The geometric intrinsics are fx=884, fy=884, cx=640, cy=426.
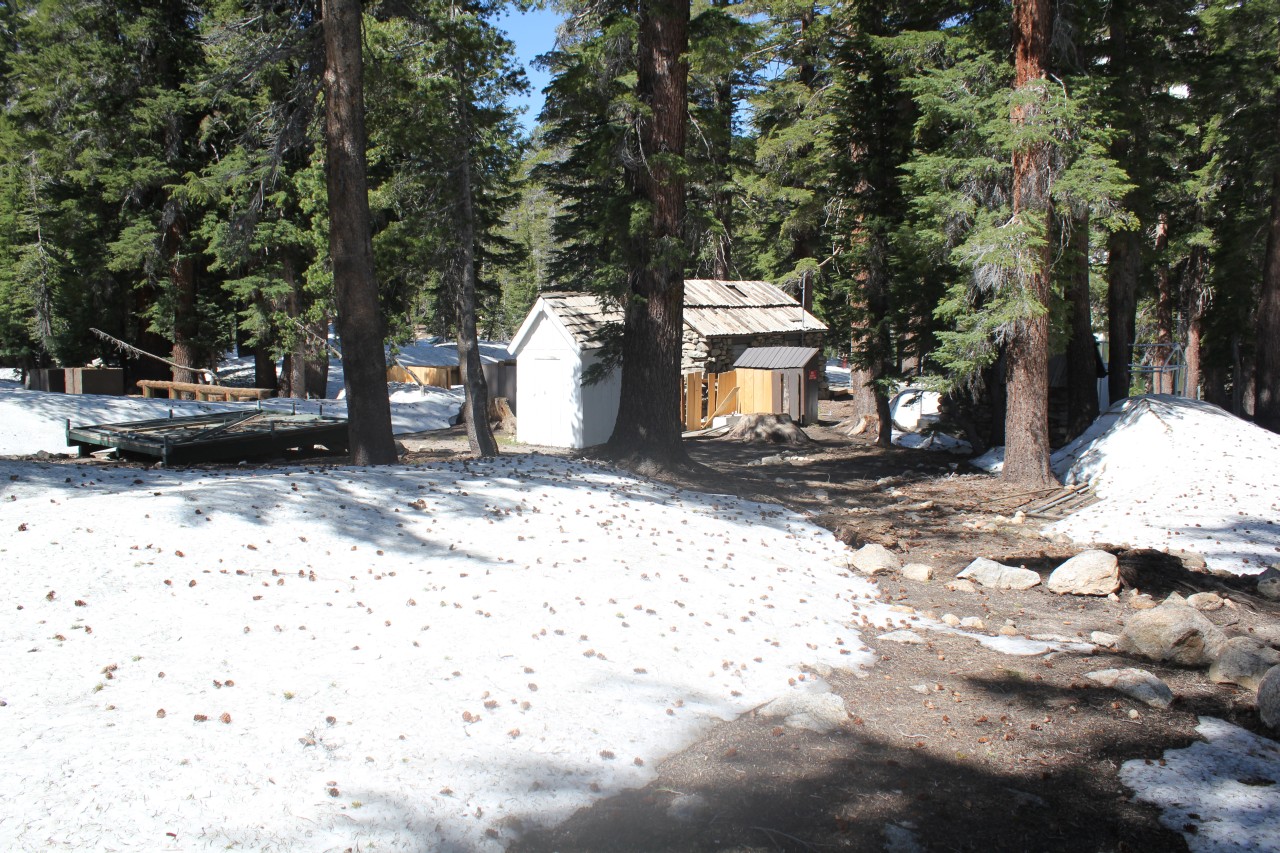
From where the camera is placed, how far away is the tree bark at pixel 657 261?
12.8m

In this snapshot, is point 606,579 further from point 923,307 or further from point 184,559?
point 923,307

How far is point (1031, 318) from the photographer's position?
1333 cm

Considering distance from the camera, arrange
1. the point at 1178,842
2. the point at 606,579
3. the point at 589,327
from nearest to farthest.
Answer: the point at 1178,842, the point at 606,579, the point at 589,327

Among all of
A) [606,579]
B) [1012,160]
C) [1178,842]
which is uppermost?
[1012,160]

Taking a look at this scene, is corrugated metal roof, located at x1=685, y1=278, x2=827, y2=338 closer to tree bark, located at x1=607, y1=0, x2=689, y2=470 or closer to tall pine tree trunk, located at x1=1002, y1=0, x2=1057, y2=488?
A: tree bark, located at x1=607, y1=0, x2=689, y2=470

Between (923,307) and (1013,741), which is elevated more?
(923,307)

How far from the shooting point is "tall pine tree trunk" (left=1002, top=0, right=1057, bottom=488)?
13273mm

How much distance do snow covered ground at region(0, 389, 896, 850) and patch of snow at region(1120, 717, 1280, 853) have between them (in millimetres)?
2167

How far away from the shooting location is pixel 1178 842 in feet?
14.0

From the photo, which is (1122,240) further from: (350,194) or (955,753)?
(955,753)

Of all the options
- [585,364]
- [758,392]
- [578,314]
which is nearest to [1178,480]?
[758,392]

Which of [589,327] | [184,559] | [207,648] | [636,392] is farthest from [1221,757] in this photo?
[589,327]

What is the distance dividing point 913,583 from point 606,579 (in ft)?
11.5

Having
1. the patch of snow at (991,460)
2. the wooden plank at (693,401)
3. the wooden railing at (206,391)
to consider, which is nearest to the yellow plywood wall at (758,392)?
the wooden plank at (693,401)
